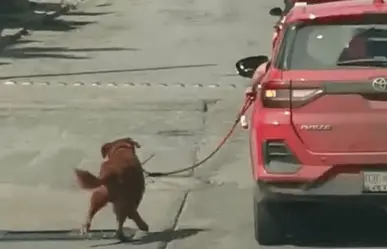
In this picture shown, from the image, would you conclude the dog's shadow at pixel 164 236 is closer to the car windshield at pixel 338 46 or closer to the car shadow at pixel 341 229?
the car shadow at pixel 341 229

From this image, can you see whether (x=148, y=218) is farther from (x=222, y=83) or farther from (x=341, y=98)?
(x=222, y=83)

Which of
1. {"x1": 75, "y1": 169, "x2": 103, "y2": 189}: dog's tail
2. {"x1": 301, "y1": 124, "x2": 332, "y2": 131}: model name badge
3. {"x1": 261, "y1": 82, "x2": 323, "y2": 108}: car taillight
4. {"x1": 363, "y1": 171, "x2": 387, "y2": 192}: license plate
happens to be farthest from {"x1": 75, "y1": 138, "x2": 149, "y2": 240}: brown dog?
{"x1": 363, "y1": 171, "x2": 387, "y2": 192}: license plate

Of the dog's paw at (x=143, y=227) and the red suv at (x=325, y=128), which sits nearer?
the red suv at (x=325, y=128)

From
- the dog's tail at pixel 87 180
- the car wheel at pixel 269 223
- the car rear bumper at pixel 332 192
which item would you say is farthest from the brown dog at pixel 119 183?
the car rear bumper at pixel 332 192

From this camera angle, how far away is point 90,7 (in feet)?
127

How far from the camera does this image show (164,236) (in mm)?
9102

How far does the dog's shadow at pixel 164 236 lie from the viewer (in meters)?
8.86

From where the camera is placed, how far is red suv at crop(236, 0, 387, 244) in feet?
26.2

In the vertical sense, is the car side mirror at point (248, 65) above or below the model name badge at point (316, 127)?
below

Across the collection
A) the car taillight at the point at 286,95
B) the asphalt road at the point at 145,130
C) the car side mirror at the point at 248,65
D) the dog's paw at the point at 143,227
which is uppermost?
the car taillight at the point at 286,95

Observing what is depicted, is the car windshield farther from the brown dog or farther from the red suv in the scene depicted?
the brown dog

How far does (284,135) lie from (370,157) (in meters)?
0.60

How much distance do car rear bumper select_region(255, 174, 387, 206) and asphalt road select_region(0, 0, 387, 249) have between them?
2.32 feet

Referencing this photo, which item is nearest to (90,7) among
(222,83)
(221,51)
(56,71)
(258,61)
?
(221,51)
